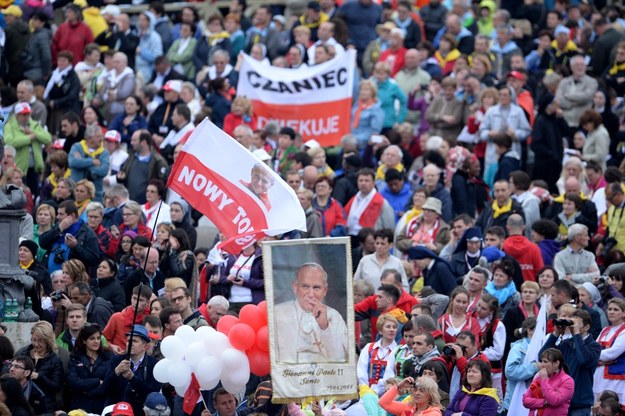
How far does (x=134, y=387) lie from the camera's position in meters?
16.8

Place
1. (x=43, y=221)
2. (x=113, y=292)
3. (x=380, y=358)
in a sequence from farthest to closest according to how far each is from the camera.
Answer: (x=43, y=221) → (x=113, y=292) → (x=380, y=358)

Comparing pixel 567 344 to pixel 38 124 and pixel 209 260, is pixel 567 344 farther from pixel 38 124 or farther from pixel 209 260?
pixel 38 124

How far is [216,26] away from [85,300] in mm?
11667

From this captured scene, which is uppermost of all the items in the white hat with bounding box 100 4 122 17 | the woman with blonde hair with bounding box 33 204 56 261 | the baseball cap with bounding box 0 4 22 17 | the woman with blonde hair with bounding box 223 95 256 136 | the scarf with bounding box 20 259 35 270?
the white hat with bounding box 100 4 122 17

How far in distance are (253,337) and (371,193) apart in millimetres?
7597

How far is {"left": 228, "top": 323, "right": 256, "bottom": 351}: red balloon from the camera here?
15039 mm

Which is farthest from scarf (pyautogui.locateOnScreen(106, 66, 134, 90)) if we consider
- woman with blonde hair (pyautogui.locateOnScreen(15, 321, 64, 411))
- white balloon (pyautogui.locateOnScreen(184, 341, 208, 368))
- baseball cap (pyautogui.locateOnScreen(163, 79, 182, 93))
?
white balloon (pyautogui.locateOnScreen(184, 341, 208, 368))

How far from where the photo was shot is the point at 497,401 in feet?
54.3

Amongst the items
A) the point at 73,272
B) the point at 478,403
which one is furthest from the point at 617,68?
the point at 478,403

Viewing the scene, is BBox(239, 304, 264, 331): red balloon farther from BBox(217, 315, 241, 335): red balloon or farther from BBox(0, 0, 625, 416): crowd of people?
BBox(0, 0, 625, 416): crowd of people

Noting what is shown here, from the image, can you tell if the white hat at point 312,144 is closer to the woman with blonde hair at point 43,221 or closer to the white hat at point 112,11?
the woman with blonde hair at point 43,221

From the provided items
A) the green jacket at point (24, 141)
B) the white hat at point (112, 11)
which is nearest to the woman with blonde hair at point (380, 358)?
the green jacket at point (24, 141)

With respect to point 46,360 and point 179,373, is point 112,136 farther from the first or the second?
point 179,373

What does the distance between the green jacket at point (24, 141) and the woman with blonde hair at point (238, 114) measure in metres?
2.46
